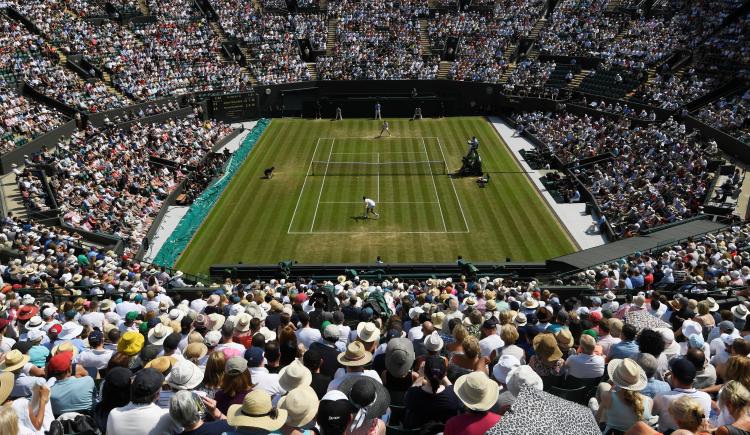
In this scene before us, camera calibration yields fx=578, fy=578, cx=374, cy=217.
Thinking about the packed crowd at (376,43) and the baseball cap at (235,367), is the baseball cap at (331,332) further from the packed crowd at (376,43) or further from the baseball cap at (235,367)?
the packed crowd at (376,43)

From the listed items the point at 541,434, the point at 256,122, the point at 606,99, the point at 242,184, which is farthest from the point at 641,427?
the point at 256,122

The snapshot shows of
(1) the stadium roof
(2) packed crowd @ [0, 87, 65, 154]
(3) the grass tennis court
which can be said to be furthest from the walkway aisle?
(2) packed crowd @ [0, 87, 65, 154]

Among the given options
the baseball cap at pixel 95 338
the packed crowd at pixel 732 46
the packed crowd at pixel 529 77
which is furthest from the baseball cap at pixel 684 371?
the packed crowd at pixel 529 77

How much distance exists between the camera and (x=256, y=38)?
2233 inches

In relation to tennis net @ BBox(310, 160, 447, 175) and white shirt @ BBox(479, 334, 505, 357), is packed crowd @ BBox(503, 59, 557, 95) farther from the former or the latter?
white shirt @ BBox(479, 334, 505, 357)

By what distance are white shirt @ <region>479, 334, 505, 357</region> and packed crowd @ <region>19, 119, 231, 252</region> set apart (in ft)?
68.6

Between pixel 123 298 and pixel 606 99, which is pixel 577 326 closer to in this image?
pixel 123 298

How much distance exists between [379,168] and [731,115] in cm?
2135

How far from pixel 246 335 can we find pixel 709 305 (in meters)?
9.44

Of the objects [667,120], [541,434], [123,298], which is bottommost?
[541,434]

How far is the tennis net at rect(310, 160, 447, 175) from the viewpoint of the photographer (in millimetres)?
37875

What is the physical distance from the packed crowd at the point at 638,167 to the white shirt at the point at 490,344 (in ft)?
61.9

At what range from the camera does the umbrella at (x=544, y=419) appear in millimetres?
4895

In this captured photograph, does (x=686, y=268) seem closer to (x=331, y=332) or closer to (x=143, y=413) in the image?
(x=331, y=332)
